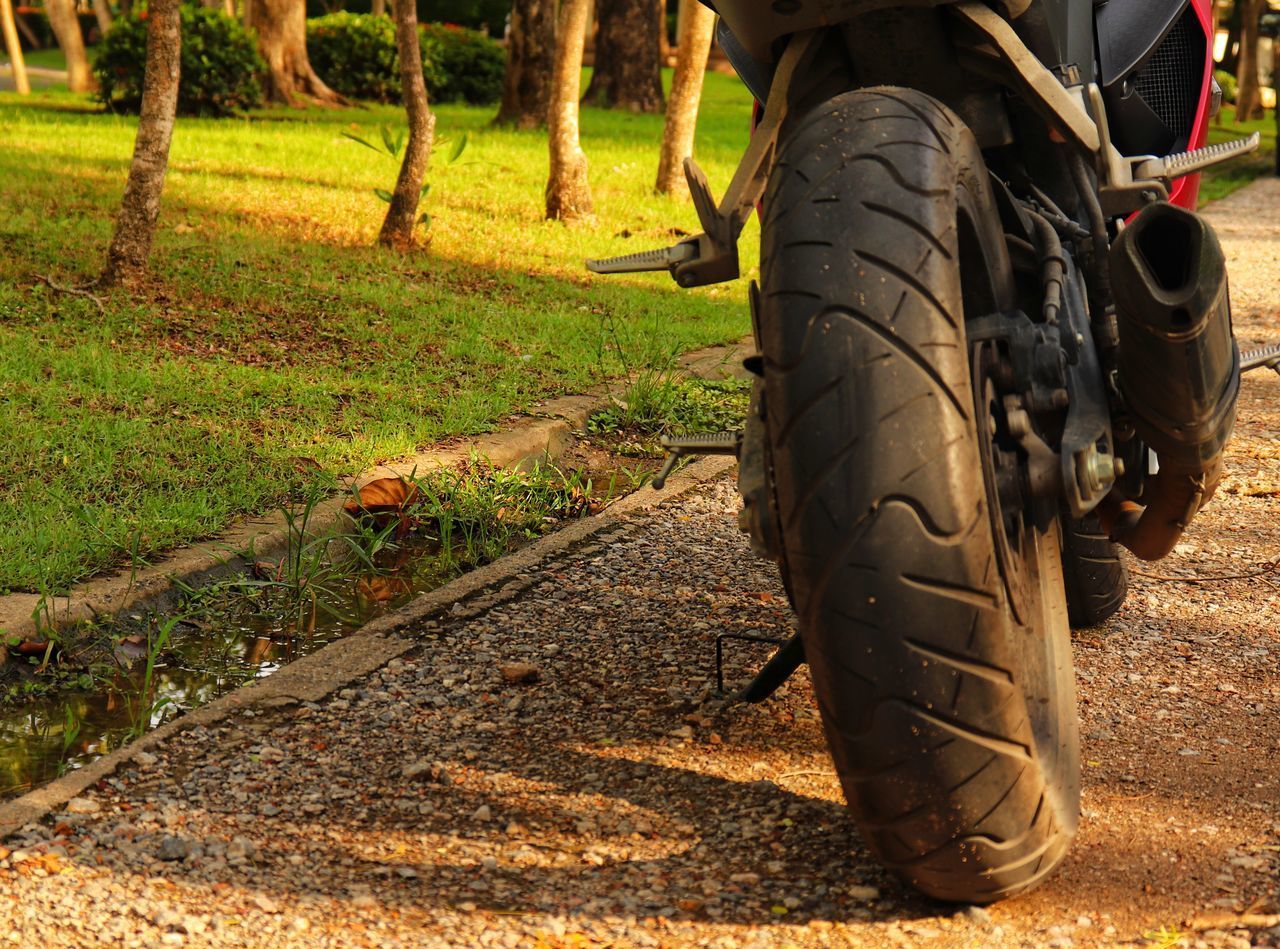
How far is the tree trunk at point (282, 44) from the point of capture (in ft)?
59.0

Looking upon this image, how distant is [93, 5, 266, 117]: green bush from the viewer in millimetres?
15250

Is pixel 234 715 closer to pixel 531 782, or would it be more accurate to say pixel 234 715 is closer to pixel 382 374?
pixel 531 782

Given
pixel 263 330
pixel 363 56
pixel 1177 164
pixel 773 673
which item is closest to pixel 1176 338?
pixel 1177 164

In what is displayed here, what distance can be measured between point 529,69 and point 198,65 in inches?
135

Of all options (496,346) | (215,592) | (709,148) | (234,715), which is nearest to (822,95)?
(234,715)

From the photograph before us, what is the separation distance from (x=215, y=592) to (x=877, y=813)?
2.19 meters

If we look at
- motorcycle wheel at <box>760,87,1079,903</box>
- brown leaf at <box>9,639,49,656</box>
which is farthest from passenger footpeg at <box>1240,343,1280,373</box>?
brown leaf at <box>9,639,49,656</box>

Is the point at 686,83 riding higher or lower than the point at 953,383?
higher

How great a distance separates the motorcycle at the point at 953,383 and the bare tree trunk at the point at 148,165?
457 cm

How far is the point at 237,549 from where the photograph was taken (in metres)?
3.97

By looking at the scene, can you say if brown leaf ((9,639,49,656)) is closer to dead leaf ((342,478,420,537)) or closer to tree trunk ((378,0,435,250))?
dead leaf ((342,478,420,537))

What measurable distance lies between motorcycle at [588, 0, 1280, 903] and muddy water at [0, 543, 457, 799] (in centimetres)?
139

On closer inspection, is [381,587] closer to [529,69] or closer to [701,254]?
[701,254]

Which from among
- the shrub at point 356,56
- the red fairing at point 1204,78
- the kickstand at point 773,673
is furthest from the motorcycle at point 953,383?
the shrub at point 356,56
